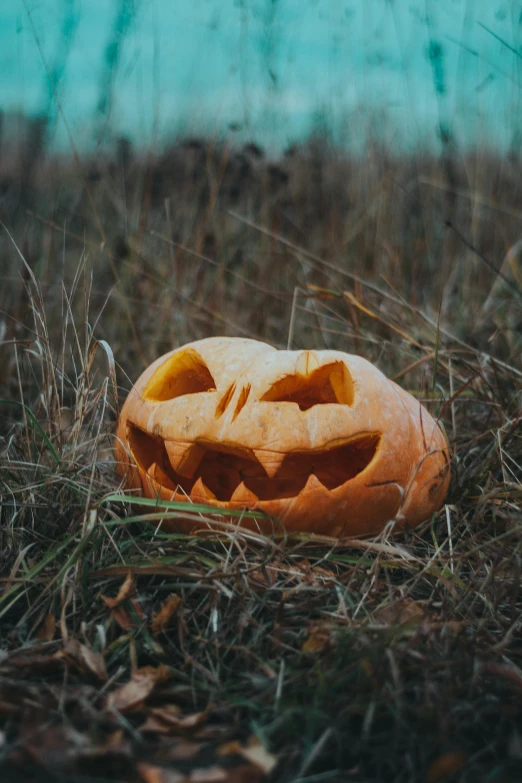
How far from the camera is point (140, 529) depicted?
1770 mm

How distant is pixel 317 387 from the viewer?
1.85m

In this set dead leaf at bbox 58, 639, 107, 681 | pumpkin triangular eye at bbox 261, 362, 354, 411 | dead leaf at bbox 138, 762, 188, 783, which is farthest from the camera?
pumpkin triangular eye at bbox 261, 362, 354, 411

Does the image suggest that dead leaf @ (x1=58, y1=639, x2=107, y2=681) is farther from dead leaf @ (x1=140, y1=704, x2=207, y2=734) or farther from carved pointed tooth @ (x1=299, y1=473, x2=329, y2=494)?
carved pointed tooth @ (x1=299, y1=473, x2=329, y2=494)

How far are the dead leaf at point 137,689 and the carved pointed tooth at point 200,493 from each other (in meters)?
0.44

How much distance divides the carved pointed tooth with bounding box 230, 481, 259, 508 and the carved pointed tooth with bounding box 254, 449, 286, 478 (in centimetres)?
9

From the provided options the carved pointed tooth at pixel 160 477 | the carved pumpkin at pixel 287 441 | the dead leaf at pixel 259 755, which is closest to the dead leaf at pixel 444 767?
the dead leaf at pixel 259 755

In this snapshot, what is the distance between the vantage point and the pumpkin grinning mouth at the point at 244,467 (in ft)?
5.36

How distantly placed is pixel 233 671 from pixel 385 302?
2.17m

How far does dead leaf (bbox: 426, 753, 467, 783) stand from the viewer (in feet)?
3.49

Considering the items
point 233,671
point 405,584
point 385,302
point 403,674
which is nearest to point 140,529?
point 233,671

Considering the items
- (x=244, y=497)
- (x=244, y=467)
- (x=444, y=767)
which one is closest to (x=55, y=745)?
(x=444, y=767)

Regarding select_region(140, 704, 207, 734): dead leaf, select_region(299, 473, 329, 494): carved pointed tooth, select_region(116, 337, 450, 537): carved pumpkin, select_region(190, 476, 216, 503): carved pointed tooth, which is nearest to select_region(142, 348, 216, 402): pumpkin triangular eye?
select_region(116, 337, 450, 537): carved pumpkin

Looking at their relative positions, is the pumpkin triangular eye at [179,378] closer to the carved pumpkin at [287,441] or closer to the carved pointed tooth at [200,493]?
the carved pumpkin at [287,441]

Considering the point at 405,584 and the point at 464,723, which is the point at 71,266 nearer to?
the point at 405,584
